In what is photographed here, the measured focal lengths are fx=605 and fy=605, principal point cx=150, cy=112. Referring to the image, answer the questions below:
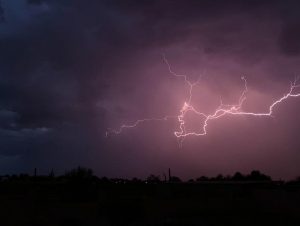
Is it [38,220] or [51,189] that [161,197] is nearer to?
[51,189]

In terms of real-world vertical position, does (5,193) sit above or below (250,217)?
above

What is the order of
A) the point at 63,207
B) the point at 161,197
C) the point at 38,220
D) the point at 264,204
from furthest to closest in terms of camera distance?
the point at 161,197
the point at 264,204
the point at 63,207
the point at 38,220

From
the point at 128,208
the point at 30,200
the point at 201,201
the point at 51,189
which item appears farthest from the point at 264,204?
the point at 51,189

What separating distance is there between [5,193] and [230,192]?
2768 cm

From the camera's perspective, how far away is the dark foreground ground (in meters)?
45.6

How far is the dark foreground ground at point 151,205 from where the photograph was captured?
4559 cm

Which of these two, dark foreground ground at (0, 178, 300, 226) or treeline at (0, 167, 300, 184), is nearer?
dark foreground ground at (0, 178, 300, 226)

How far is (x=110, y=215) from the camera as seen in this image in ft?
156

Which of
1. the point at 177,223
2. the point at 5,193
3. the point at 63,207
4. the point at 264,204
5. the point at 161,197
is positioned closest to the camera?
the point at 177,223

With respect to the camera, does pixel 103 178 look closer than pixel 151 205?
No

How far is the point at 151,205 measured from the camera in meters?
56.2

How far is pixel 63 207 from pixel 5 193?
69.8 ft

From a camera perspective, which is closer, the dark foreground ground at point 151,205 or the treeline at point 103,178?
the dark foreground ground at point 151,205

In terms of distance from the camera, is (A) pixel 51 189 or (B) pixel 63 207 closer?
(B) pixel 63 207
